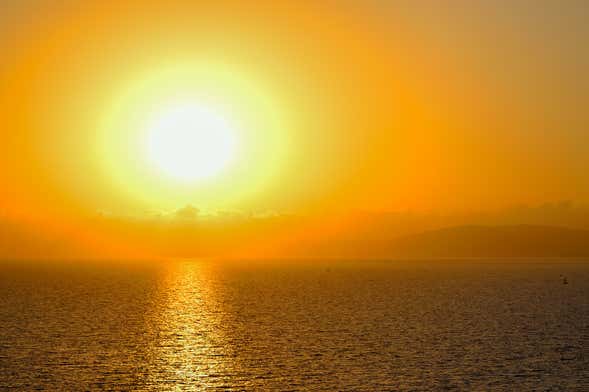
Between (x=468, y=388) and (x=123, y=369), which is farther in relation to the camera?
(x=123, y=369)

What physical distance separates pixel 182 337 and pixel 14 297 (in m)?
100

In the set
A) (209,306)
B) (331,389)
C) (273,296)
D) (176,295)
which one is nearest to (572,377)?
(331,389)

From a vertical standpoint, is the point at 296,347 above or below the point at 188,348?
below

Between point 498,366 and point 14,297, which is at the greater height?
point 14,297

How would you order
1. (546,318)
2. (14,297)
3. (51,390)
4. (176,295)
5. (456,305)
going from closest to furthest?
(51,390)
(546,318)
(456,305)
(14,297)
(176,295)

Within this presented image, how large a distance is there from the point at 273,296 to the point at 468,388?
419 ft

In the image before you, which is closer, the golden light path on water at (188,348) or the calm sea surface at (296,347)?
the calm sea surface at (296,347)

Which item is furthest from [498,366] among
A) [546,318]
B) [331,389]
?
[546,318]

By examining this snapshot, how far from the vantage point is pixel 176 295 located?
195125mm

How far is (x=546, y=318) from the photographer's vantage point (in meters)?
121

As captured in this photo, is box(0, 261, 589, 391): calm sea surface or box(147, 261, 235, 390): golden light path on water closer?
box(0, 261, 589, 391): calm sea surface

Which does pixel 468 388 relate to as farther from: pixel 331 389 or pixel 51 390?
pixel 51 390

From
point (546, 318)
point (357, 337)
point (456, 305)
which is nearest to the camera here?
point (357, 337)

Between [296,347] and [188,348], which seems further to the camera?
[188,348]
